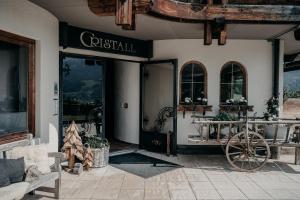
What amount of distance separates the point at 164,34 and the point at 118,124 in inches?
134

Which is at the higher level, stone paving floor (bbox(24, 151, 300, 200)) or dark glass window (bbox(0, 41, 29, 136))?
dark glass window (bbox(0, 41, 29, 136))

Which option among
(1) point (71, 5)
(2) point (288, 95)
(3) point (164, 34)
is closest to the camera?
(1) point (71, 5)

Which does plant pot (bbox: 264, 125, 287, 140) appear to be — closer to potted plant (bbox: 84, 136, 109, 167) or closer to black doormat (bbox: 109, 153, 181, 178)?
black doormat (bbox: 109, 153, 181, 178)

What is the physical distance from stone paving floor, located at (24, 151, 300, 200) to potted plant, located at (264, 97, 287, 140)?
27.1 inches

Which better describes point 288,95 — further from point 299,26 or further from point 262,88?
point 299,26

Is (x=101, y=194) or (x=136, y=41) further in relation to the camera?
(x=136, y=41)

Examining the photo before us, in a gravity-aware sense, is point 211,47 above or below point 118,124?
above

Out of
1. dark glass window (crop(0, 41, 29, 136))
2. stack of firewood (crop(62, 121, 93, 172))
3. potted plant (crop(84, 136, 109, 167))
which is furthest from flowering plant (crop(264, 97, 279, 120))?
dark glass window (crop(0, 41, 29, 136))

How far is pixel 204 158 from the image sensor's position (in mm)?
7883

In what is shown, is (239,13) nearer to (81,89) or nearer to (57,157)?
(57,157)

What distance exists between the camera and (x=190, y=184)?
5672 millimetres

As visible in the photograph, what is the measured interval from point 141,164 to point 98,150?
111cm

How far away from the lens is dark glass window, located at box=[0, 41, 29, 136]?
5090 millimetres

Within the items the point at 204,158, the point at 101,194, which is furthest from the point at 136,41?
the point at 101,194
